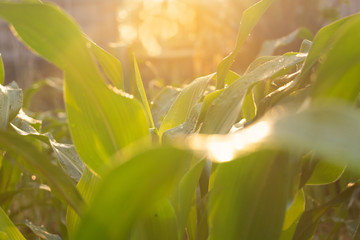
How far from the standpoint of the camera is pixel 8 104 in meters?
0.54

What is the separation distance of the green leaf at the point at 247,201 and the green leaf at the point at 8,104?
276mm

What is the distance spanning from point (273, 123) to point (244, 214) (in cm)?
16

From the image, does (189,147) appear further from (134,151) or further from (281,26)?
(281,26)

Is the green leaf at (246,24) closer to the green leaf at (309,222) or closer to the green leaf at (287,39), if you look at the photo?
the green leaf at (309,222)

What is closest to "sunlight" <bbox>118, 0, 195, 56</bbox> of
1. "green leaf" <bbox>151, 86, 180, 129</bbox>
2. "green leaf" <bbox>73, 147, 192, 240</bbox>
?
"green leaf" <bbox>151, 86, 180, 129</bbox>

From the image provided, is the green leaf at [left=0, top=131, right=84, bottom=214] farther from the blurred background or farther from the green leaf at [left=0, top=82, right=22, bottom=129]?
the blurred background

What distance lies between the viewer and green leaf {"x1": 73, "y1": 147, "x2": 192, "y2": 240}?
0.82 feet

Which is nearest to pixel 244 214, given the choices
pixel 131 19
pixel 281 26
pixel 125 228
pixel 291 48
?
pixel 125 228

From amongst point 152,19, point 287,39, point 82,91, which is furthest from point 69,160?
point 152,19

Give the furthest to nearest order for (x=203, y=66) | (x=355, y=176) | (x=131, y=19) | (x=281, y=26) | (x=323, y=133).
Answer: (x=203, y=66) → (x=131, y=19) → (x=281, y=26) → (x=355, y=176) → (x=323, y=133)

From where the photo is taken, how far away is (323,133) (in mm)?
216

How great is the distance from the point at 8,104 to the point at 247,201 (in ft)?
1.07

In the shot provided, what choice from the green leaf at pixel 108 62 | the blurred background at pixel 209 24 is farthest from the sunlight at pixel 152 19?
the green leaf at pixel 108 62

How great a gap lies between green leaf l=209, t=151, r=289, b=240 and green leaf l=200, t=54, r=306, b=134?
0.06 m
